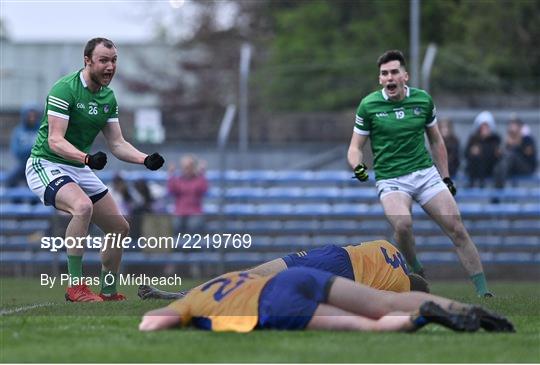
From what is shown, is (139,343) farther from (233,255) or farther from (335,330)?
(233,255)

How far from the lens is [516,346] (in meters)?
7.95

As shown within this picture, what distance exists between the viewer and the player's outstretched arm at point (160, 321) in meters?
8.45

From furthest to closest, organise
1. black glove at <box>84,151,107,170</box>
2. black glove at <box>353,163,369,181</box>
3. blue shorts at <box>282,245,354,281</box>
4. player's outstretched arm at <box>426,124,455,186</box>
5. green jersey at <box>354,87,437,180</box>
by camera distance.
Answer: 1. player's outstretched arm at <box>426,124,455,186</box>
2. green jersey at <box>354,87,437,180</box>
3. black glove at <box>353,163,369,181</box>
4. black glove at <box>84,151,107,170</box>
5. blue shorts at <box>282,245,354,281</box>

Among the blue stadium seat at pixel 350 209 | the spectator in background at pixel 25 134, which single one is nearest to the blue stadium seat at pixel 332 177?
the blue stadium seat at pixel 350 209

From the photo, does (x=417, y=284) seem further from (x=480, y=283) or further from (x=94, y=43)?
(x=94, y=43)

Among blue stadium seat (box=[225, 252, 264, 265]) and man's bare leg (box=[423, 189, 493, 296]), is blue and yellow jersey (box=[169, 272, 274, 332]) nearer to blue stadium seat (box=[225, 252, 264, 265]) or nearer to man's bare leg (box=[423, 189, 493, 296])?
man's bare leg (box=[423, 189, 493, 296])

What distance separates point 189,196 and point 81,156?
8667 millimetres

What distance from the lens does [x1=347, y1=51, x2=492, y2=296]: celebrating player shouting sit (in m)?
12.8

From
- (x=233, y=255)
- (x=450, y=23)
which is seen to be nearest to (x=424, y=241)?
(x=233, y=255)

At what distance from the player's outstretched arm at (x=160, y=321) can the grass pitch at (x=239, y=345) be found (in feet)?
0.23

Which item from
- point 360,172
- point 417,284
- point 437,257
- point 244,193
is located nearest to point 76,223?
point 360,172

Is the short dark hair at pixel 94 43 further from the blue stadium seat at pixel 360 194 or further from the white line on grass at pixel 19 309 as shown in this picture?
the blue stadium seat at pixel 360 194

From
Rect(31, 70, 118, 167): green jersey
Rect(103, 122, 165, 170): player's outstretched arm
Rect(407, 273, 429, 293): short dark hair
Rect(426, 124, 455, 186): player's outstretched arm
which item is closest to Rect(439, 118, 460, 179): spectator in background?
Rect(426, 124, 455, 186): player's outstretched arm

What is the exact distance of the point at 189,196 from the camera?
19.8 meters
